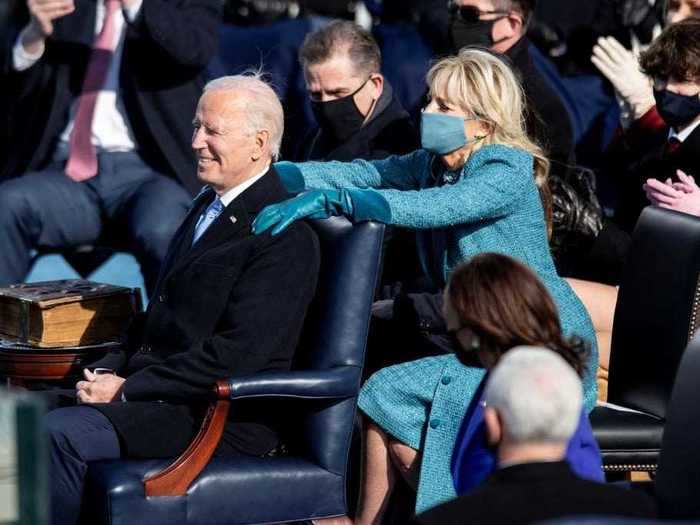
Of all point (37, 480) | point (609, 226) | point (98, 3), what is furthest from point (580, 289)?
point (37, 480)

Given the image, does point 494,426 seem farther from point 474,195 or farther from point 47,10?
point 47,10

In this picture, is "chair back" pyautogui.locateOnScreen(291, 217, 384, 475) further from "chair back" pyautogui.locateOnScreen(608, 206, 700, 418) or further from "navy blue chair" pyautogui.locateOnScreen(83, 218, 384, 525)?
"chair back" pyautogui.locateOnScreen(608, 206, 700, 418)

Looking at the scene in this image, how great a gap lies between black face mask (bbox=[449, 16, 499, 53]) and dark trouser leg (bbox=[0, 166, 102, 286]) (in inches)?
59.9

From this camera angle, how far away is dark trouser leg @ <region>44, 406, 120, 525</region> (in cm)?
389

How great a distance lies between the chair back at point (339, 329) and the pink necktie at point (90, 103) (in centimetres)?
233

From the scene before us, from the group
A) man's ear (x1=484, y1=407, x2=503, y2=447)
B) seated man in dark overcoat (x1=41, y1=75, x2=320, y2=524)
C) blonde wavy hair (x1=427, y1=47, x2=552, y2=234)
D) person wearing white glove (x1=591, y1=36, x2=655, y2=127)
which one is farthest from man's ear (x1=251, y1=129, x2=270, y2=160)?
person wearing white glove (x1=591, y1=36, x2=655, y2=127)

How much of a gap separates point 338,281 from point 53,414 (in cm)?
79

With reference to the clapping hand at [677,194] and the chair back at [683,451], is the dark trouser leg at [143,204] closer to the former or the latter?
the clapping hand at [677,194]

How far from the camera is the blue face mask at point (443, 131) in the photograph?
4.36m

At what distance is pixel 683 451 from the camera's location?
332cm

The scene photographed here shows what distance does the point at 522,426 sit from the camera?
8.70 ft

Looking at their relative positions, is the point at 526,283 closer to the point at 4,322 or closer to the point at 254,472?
the point at 254,472

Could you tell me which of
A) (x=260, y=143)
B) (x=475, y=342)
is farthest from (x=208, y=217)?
(x=475, y=342)

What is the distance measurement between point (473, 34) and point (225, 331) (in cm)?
228
